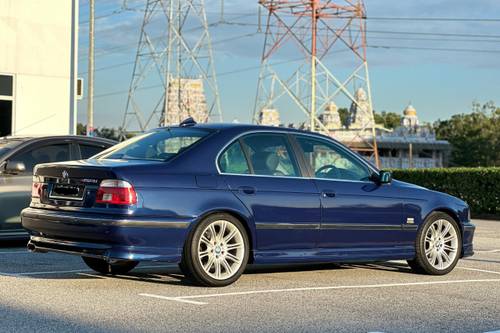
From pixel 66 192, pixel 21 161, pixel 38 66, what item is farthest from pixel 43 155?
pixel 38 66

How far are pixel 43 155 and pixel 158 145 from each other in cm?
397

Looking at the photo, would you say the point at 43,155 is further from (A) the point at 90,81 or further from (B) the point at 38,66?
(A) the point at 90,81

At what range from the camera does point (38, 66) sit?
26156 mm

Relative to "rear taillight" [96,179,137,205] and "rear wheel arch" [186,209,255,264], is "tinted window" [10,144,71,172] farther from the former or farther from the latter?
"rear wheel arch" [186,209,255,264]

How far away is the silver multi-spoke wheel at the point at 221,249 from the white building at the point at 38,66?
59.2 ft

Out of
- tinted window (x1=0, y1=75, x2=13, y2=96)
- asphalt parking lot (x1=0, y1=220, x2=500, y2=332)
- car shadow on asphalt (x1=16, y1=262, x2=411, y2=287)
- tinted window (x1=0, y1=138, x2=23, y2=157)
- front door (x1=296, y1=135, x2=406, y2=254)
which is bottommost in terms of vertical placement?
asphalt parking lot (x1=0, y1=220, x2=500, y2=332)

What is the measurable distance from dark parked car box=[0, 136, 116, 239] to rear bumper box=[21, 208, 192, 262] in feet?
12.2

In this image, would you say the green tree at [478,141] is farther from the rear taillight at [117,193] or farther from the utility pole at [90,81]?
the rear taillight at [117,193]

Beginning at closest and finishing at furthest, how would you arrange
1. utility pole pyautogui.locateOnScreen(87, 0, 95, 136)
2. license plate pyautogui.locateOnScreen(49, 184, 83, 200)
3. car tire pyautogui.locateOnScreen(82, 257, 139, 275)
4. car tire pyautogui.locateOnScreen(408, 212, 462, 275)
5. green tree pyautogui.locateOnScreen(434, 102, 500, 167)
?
license plate pyautogui.locateOnScreen(49, 184, 83, 200) → car tire pyautogui.locateOnScreen(82, 257, 139, 275) → car tire pyautogui.locateOnScreen(408, 212, 462, 275) → utility pole pyautogui.locateOnScreen(87, 0, 95, 136) → green tree pyautogui.locateOnScreen(434, 102, 500, 167)

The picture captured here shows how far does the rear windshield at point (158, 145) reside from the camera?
909cm

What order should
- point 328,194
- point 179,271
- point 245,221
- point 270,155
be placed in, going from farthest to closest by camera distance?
point 179,271, point 328,194, point 270,155, point 245,221

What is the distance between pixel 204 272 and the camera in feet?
28.5

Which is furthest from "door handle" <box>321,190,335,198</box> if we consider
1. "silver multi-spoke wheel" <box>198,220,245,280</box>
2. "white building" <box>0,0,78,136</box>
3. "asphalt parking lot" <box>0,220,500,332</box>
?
"white building" <box>0,0,78,136</box>

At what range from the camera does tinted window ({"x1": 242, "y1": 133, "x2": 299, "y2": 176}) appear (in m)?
9.39
